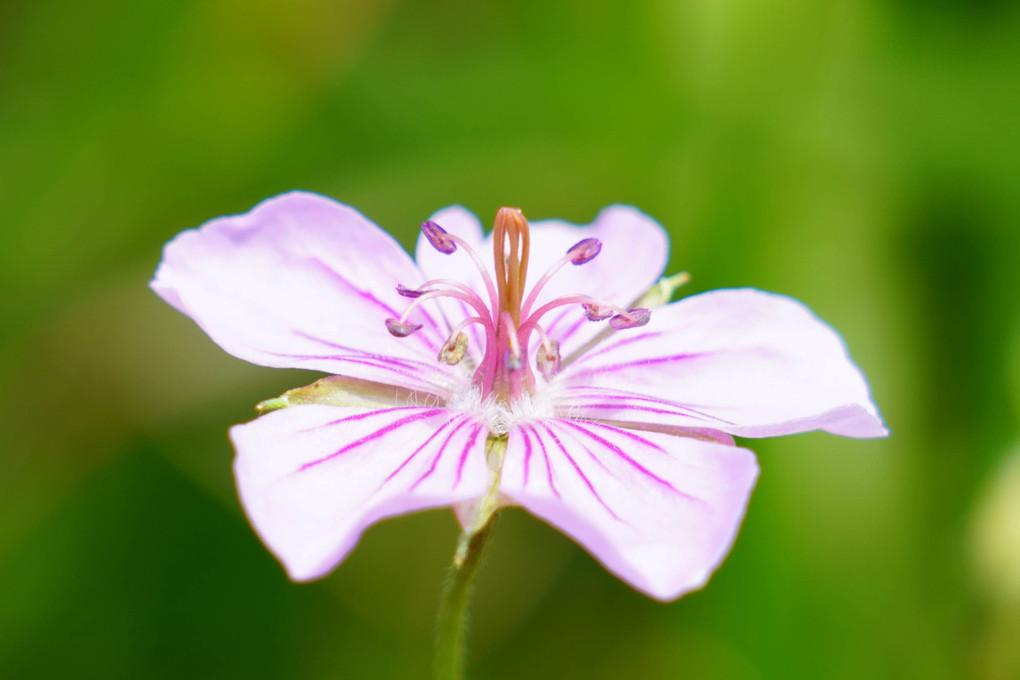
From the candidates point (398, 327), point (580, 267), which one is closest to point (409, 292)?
point (398, 327)

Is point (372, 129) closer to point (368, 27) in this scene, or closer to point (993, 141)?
point (368, 27)

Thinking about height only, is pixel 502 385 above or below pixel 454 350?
below

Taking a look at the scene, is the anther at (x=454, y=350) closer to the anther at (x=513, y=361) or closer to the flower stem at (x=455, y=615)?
the anther at (x=513, y=361)

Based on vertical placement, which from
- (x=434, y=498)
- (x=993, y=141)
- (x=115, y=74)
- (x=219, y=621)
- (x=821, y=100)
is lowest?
(x=219, y=621)

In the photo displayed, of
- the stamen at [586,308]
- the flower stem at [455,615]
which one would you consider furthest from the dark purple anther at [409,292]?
the flower stem at [455,615]

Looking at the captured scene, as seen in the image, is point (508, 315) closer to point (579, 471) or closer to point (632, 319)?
point (632, 319)

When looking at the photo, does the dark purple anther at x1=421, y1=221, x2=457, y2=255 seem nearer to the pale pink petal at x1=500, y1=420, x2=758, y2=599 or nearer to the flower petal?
the flower petal

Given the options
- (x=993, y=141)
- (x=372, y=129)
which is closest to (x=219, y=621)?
(x=372, y=129)
